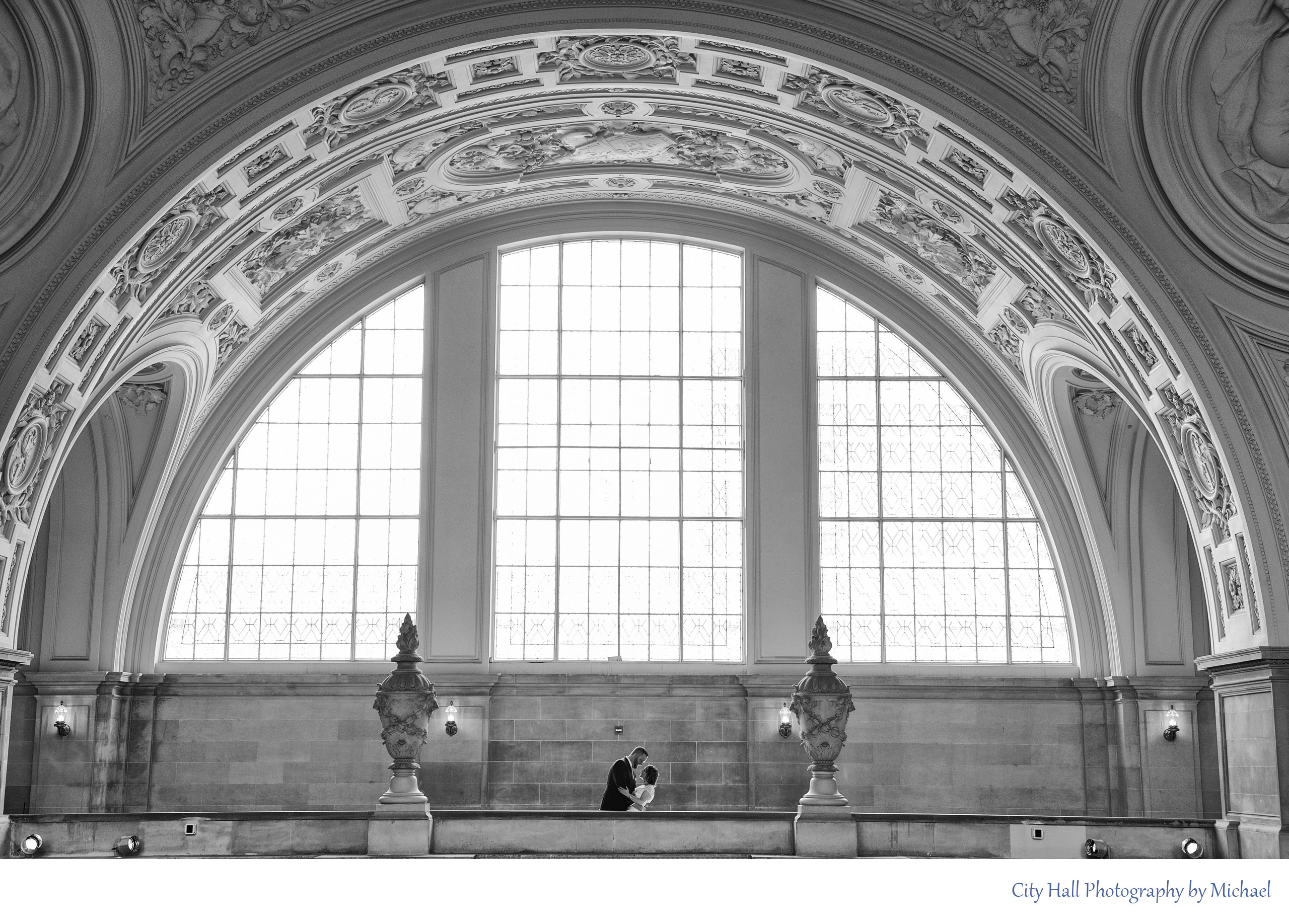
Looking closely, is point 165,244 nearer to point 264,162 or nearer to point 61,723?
point 264,162

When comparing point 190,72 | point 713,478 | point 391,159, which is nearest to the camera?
point 190,72

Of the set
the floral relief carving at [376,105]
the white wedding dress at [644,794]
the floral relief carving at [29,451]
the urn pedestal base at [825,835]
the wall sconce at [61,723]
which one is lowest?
the urn pedestal base at [825,835]

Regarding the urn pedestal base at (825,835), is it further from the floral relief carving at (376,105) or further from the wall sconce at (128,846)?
the floral relief carving at (376,105)

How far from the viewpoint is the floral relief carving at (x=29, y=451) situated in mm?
20875

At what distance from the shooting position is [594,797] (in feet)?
88.6

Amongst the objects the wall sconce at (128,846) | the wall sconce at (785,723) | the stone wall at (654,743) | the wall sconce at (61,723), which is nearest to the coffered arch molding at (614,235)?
the stone wall at (654,743)

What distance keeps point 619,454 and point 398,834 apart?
11519 millimetres

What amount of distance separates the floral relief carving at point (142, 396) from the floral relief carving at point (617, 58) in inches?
391

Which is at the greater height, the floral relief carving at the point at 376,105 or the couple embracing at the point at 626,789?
the floral relief carving at the point at 376,105

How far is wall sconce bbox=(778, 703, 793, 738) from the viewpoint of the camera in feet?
88.6

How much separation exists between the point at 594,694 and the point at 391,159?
10.8 m

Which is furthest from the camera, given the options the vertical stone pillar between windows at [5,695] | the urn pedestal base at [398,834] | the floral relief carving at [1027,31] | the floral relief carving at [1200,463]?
the floral relief carving at [1200,463]
